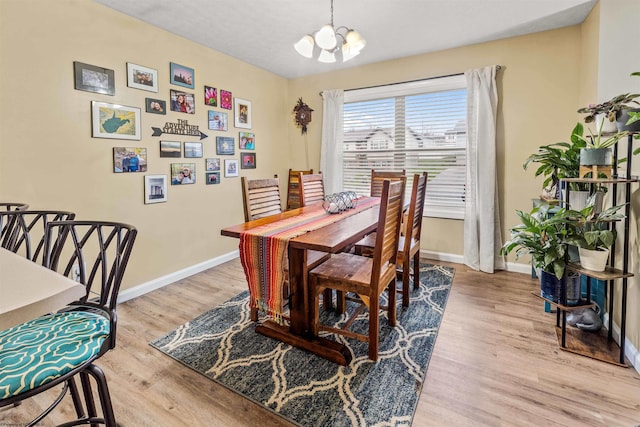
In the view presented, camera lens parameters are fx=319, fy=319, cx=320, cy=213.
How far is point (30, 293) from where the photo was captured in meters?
0.71

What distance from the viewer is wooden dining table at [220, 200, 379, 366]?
5.94ft

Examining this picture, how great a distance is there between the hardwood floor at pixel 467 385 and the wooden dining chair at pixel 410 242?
0.43m

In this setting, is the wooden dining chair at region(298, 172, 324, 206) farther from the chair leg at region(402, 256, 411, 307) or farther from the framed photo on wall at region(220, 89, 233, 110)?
the framed photo on wall at region(220, 89, 233, 110)

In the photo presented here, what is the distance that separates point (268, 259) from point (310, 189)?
142 cm

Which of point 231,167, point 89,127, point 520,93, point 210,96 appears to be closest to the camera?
point 89,127

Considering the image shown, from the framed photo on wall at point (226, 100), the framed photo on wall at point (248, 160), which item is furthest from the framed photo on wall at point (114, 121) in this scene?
the framed photo on wall at point (248, 160)

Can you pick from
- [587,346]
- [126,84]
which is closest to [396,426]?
[587,346]

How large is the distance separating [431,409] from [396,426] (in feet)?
0.72

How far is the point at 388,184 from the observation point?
1.74 meters

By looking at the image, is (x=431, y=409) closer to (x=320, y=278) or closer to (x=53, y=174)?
(x=320, y=278)

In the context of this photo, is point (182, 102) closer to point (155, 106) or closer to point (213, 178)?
point (155, 106)

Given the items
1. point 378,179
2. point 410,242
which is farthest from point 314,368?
point 378,179

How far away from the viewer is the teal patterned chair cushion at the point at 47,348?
0.83 m

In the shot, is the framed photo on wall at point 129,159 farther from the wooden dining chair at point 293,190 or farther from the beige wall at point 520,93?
the beige wall at point 520,93
